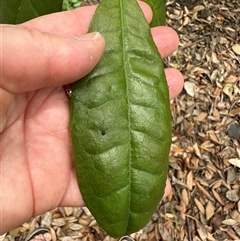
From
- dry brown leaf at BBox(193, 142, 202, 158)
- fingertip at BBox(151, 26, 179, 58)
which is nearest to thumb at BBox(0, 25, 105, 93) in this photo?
fingertip at BBox(151, 26, 179, 58)

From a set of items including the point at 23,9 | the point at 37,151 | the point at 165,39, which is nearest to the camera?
the point at 23,9

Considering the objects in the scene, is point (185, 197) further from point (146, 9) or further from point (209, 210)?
point (146, 9)

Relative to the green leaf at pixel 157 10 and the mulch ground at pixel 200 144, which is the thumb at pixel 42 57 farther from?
the mulch ground at pixel 200 144

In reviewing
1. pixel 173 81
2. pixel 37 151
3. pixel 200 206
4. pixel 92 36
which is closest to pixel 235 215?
pixel 200 206

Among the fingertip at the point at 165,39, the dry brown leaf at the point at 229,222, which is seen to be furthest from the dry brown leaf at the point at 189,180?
the fingertip at the point at 165,39

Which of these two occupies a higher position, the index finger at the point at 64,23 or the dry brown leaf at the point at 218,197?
the index finger at the point at 64,23

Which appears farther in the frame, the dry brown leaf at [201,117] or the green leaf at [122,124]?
the dry brown leaf at [201,117]

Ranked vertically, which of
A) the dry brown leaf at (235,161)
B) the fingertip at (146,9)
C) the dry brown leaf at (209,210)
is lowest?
the dry brown leaf at (209,210)
